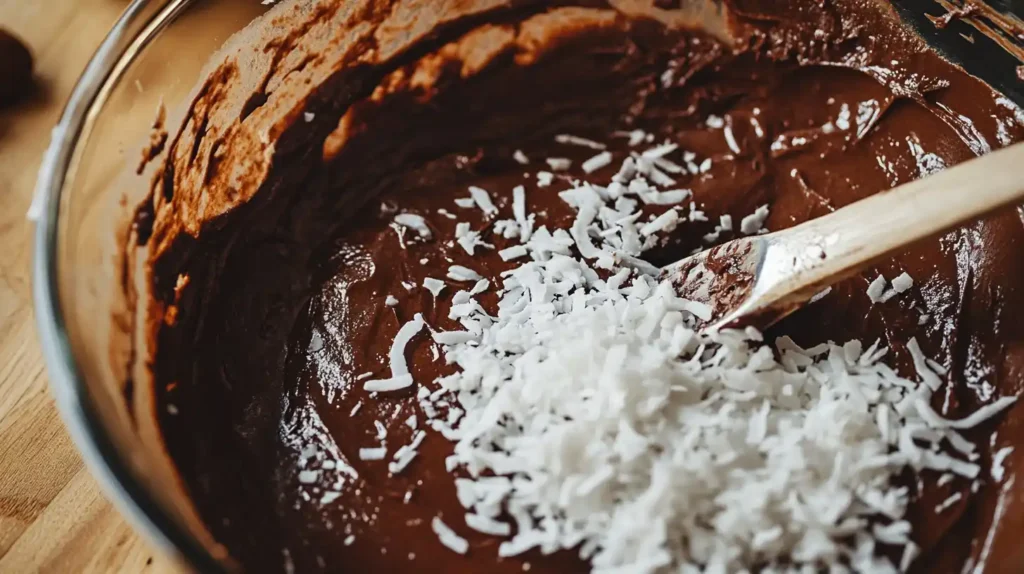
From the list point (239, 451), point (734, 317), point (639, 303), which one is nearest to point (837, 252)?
point (734, 317)

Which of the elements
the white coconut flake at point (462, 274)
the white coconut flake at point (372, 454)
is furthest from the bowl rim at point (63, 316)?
the white coconut flake at point (462, 274)

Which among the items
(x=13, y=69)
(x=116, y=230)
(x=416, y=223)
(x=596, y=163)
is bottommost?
(x=596, y=163)

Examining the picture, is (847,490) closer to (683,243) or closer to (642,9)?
(683,243)

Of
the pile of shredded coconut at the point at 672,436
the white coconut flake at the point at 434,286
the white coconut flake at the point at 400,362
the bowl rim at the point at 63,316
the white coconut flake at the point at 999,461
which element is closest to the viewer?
the bowl rim at the point at 63,316

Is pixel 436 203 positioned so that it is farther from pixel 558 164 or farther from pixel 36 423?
pixel 36 423

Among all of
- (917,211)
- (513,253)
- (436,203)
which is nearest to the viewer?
(917,211)

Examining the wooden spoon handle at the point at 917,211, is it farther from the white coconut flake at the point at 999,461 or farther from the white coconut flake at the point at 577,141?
the white coconut flake at the point at 577,141

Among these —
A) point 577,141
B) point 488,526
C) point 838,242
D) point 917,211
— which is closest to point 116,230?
point 488,526
